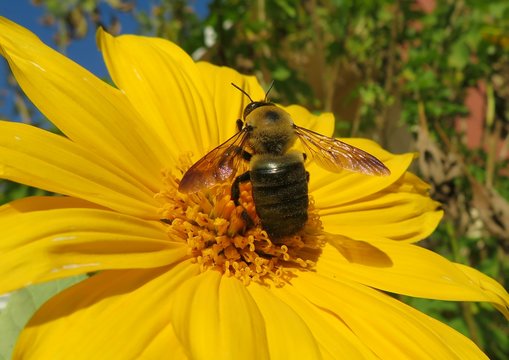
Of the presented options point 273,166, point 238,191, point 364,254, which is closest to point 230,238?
point 238,191

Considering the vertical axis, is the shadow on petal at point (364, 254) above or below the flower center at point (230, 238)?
below

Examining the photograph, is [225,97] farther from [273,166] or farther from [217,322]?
[217,322]

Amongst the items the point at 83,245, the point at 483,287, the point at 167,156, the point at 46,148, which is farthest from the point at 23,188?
the point at 483,287

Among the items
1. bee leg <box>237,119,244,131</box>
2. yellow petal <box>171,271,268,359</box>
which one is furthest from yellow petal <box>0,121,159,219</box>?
bee leg <box>237,119,244,131</box>

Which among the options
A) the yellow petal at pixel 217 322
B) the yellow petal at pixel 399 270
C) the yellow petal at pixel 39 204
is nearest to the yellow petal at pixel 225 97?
the yellow petal at pixel 399 270

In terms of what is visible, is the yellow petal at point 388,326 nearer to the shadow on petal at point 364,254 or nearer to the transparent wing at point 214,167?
the shadow on petal at point 364,254

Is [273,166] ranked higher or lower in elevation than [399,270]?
higher
